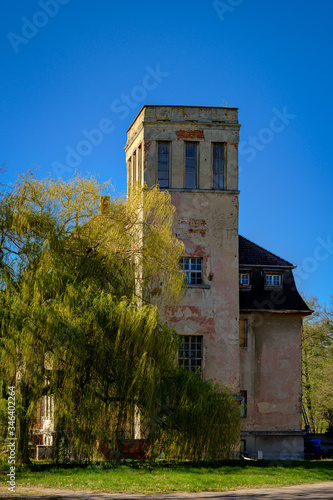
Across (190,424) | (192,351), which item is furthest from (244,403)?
(190,424)

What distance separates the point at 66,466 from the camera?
19.9 meters

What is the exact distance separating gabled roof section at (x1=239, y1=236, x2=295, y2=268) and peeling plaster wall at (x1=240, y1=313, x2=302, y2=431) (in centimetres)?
305

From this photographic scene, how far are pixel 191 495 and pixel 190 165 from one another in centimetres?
1709

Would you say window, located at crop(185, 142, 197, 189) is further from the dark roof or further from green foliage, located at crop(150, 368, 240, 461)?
green foliage, located at crop(150, 368, 240, 461)

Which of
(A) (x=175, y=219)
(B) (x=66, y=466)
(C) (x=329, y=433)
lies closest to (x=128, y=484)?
(B) (x=66, y=466)

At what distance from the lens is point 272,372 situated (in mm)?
31641

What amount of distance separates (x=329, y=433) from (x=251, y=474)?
21.5 metres

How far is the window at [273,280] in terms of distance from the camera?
111 ft

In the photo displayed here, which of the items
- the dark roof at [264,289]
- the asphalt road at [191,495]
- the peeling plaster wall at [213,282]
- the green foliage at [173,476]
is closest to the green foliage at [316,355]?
the dark roof at [264,289]

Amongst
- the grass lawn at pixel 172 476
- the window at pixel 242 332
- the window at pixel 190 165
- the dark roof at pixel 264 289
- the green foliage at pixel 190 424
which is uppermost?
the window at pixel 190 165

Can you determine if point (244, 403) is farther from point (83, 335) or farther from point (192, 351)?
point (83, 335)

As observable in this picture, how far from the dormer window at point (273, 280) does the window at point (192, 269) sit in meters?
5.83

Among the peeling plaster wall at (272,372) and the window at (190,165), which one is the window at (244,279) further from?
the window at (190,165)

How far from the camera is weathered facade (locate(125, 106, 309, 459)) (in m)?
28.9
